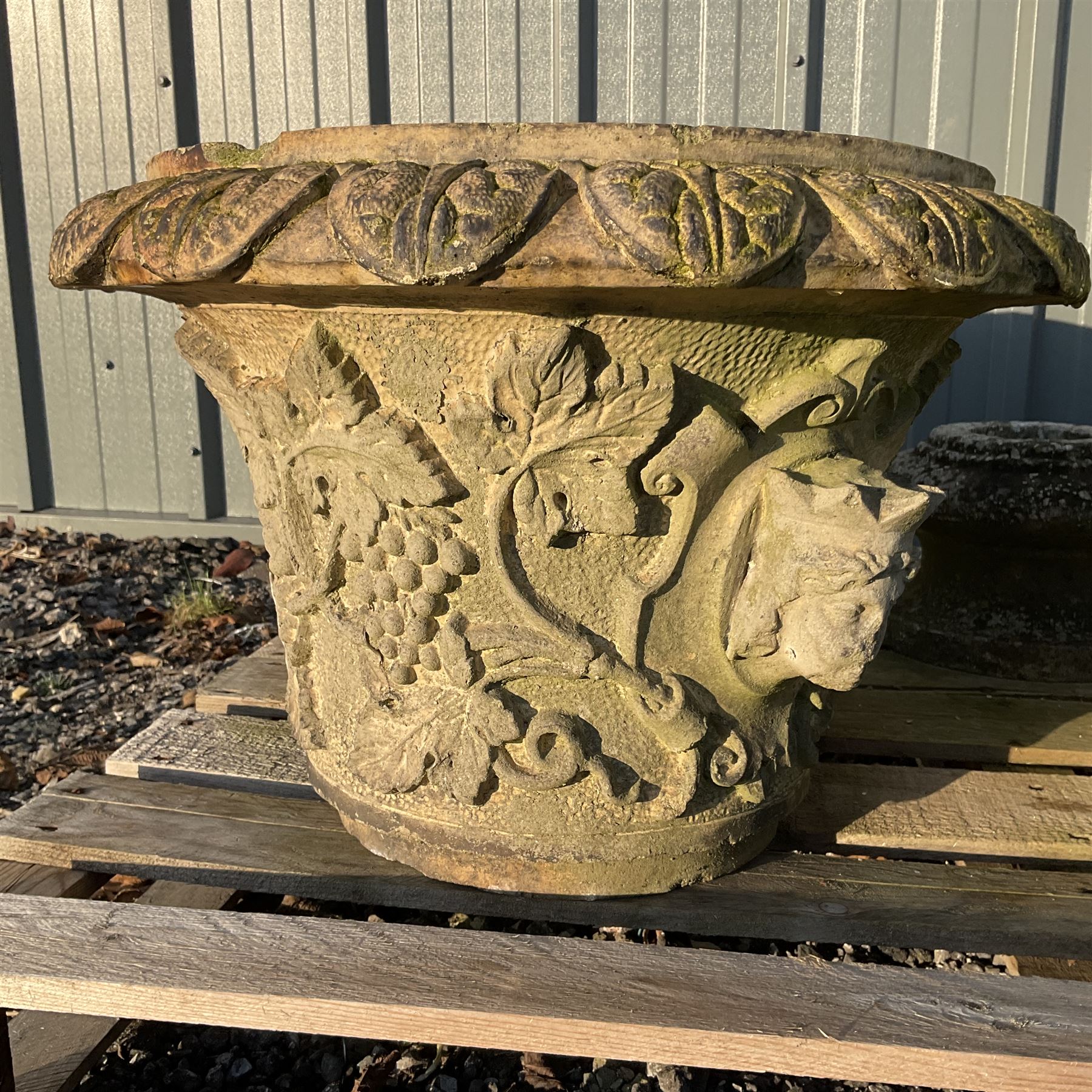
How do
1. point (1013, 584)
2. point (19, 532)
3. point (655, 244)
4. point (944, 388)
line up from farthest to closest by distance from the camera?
1. point (19, 532)
2. point (944, 388)
3. point (1013, 584)
4. point (655, 244)

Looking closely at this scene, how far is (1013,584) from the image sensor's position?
2377 millimetres

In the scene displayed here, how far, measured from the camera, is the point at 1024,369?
371 centimetres

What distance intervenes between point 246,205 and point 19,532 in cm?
419

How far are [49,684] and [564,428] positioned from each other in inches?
99.9

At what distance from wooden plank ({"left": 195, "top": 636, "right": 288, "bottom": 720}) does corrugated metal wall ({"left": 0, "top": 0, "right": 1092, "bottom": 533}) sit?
2.33m

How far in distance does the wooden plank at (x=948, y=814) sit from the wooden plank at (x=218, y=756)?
0.94 m

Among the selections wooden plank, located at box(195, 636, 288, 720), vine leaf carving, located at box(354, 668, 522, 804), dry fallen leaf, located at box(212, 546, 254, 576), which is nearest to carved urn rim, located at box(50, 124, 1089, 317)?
vine leaf carving, located at box(354, 668, 522, 804)

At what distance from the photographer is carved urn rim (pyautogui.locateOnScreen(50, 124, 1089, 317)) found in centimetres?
103

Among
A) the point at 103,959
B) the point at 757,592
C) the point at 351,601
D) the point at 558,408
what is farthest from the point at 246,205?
the point at 103,959

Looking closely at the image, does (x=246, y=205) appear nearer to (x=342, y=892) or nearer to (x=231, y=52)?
(x=342, y=892)

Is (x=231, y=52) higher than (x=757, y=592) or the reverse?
higher

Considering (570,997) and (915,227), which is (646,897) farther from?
(915,227)

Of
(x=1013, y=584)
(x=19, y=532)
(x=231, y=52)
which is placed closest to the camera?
(x=1013, y=584)

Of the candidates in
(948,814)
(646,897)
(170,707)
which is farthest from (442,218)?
(170,707)
